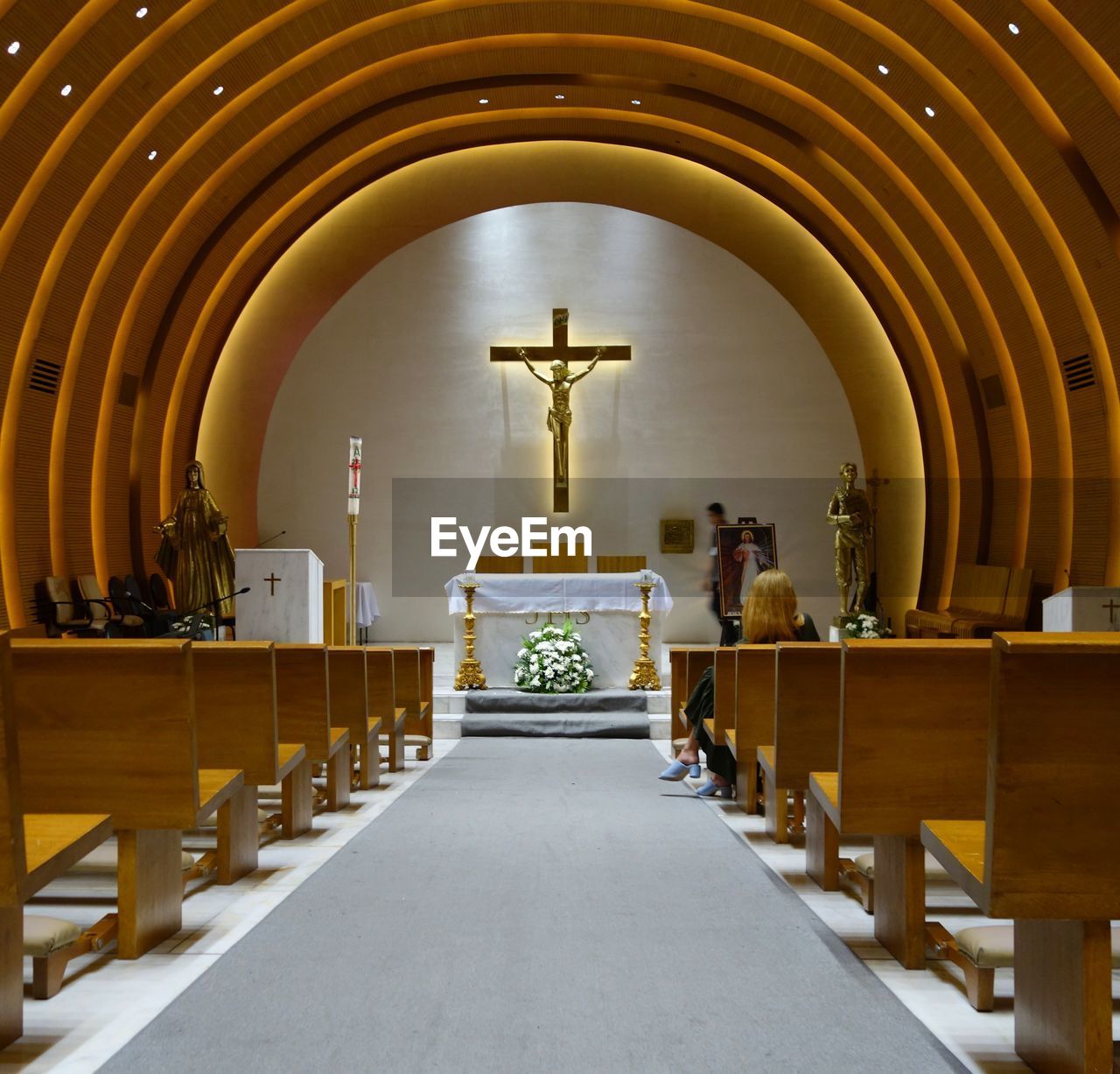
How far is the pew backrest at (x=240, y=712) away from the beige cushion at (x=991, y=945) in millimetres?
2040

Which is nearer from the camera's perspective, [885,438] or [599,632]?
[599,632]

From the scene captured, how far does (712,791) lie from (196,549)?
16.5ft

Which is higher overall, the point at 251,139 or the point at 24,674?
the point at 251,139

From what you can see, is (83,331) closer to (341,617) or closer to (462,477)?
(341,617)

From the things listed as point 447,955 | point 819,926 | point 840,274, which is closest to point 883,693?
point 819,926

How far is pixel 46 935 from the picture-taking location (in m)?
2.50

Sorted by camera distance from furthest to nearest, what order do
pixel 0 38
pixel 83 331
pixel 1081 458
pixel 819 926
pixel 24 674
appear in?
pixel 83 331 < pixel 1081 458 < pixel 0 38 < pixel 819 926 < pixel 24 674

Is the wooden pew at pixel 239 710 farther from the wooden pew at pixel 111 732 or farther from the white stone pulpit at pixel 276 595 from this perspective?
the white stone pulpit at pixel 276 595

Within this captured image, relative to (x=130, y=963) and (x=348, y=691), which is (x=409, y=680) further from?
(x=130, y=963)

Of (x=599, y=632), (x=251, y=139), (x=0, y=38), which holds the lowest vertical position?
(x=599, y=632)

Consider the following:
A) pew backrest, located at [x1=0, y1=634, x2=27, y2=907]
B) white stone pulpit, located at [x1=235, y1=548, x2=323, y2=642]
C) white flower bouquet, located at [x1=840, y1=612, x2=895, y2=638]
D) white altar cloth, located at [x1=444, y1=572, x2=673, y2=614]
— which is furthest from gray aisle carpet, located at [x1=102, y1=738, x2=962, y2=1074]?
white flower bouquet, located at [x1=840, y1=612, x2=895, y2=638]

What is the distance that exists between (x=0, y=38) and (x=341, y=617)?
17.0 ft

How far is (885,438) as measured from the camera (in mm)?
12188

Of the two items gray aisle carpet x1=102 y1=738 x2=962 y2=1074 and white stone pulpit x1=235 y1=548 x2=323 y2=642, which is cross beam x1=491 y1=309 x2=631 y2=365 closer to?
white stone pulpit x1=235 y1=548 x2=323 y2=642
